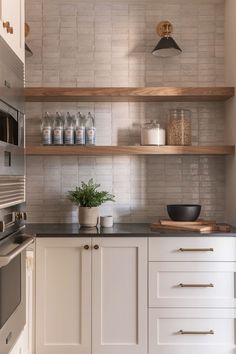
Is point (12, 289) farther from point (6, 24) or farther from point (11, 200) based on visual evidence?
point (6, 24)

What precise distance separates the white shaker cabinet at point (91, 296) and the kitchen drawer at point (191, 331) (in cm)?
8

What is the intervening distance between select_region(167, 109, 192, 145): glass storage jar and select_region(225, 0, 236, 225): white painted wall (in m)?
0.28

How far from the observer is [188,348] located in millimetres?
2354

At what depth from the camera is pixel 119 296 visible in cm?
235

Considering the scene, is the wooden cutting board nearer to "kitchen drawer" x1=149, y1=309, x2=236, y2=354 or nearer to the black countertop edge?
the black countertop edge

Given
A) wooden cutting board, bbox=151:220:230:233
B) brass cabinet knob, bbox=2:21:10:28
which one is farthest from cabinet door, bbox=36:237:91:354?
brass cabinet knob, bbox=2:21:10:28

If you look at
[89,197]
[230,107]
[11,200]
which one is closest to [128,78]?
[230,107]

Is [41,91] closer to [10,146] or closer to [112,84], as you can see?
[112,84]

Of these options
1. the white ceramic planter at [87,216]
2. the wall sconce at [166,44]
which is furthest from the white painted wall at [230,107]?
the white ceramic planter at [87,216]

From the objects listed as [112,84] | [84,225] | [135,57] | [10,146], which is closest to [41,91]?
[112,84]

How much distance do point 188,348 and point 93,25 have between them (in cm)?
220

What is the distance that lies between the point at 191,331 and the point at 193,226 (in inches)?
23.5

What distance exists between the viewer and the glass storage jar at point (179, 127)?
271 centimetres

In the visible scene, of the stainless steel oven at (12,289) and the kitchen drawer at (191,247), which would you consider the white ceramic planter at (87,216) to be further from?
the stainless steel oven at (12,289)
